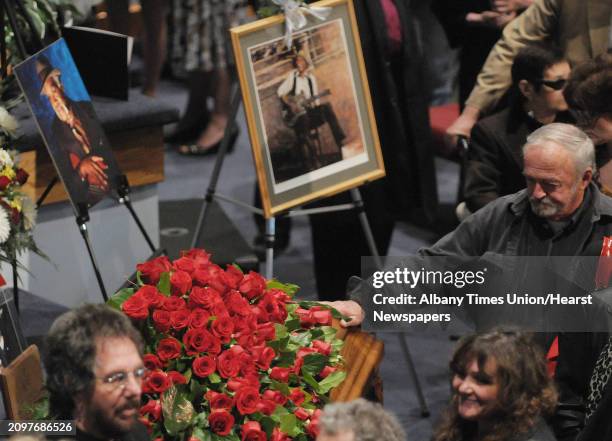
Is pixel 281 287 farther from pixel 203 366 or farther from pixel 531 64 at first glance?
pixel 531 64

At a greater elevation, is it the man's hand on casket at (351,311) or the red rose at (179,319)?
the red rose at (179,319)

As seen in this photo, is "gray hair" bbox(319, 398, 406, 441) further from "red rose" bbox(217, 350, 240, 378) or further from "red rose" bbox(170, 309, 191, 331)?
"red rose" bbox(170, 309, 191, 331)

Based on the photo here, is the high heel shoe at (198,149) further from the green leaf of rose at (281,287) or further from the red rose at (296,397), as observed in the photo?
the red rose at (296,397)

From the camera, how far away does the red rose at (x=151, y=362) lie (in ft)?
8.37

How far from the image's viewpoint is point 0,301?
321cm

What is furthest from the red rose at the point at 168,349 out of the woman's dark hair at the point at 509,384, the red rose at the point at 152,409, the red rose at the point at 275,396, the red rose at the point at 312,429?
the woman's dark hair at the point at 509,384

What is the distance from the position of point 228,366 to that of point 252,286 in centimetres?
29

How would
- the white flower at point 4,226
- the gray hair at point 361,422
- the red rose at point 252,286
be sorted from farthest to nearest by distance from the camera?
1. the white flower at point 4,226
2. the red rose at point 252,286
3. the gray hair at point 361,422

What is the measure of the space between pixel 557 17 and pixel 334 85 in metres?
0.98

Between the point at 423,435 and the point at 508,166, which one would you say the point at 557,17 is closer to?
the point at 508,166

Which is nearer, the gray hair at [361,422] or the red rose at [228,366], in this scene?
the gray hair at [361,422]

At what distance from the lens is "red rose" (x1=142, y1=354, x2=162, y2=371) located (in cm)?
255

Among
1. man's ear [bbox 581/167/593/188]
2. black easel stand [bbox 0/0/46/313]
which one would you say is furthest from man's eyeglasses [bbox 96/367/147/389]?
man's ear [bbox 581/167/593/188]

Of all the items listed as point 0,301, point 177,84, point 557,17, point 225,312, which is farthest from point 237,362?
point 177,84
